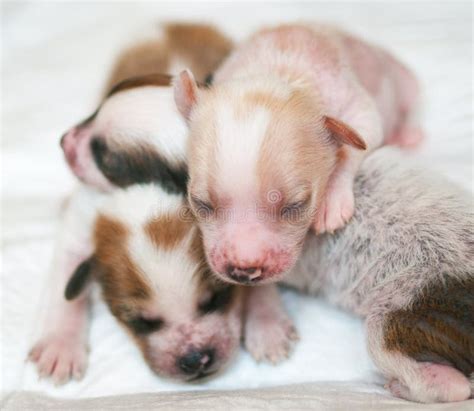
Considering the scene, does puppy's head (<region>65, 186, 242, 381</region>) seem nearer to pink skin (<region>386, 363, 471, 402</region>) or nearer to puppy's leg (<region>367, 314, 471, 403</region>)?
puppy's leg (<region>367, 314, 471, 403</region>)

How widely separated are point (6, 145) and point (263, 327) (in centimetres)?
204

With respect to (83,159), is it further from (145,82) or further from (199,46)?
(199,46)

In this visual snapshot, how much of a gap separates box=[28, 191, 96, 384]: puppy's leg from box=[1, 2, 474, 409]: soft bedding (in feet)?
0.18

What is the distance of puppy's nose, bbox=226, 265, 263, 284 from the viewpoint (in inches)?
81.3

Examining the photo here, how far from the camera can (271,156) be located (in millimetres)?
2078

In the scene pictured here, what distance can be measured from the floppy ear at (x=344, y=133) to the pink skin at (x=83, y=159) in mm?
1031

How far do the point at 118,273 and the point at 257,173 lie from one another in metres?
0.78

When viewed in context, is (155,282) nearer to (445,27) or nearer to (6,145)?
(6,145)

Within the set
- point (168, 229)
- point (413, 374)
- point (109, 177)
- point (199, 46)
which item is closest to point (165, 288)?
point (168, 229)

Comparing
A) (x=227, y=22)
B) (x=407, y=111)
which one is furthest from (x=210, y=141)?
(x=227, y=22)

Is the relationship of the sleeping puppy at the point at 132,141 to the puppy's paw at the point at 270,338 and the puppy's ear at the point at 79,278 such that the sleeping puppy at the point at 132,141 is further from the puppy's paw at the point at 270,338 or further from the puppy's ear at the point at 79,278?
the puppy's paw at the point at 270,338

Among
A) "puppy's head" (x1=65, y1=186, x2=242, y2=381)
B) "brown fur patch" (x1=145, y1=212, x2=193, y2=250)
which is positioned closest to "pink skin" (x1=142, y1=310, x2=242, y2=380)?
"puppy's head" (x1=65, y1=186, x2=242, y2=381)

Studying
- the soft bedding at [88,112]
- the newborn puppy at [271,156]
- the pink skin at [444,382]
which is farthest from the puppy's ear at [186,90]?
the pink skin at [444,382]

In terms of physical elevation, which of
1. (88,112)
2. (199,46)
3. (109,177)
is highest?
(199,46)
